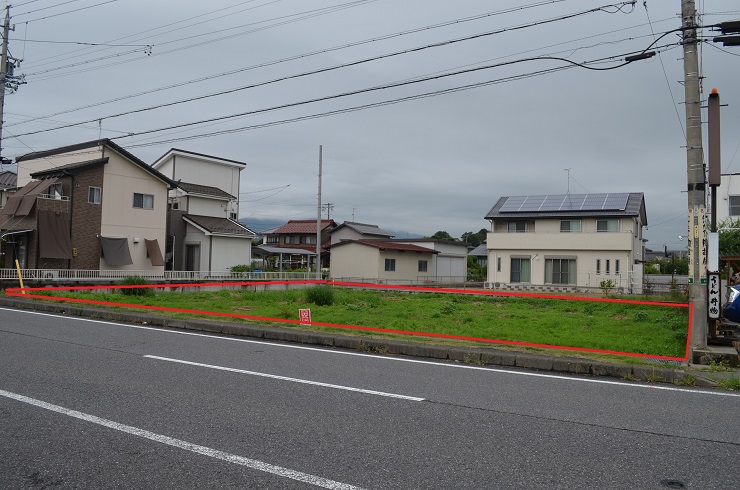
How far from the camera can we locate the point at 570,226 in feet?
105

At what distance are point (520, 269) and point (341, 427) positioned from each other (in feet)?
96.5

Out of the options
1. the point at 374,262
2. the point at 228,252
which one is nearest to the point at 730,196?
the point at 374,262

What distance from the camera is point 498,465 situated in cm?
384

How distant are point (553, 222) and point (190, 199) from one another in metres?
21.7

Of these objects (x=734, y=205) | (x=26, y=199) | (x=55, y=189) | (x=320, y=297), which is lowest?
(x=320, y=297)

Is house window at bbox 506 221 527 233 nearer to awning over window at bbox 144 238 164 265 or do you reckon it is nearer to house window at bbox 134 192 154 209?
awning over window at bbox 144 238 164 265

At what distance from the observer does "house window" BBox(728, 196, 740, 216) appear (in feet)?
116

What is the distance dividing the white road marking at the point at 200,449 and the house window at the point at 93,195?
2411 cm

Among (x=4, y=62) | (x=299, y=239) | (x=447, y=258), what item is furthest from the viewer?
(x=299, y=239)

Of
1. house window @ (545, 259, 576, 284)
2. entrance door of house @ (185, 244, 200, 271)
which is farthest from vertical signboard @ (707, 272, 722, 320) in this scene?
entrance door of house @ (185, 244, 200, 271)

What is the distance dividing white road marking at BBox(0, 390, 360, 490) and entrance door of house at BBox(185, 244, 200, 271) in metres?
27.8

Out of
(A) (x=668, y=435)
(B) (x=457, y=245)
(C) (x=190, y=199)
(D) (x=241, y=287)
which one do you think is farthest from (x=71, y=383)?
(B) (x=457, y=245)

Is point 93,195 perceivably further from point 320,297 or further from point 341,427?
point 341,427

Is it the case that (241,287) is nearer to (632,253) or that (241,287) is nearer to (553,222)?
(553,222)
